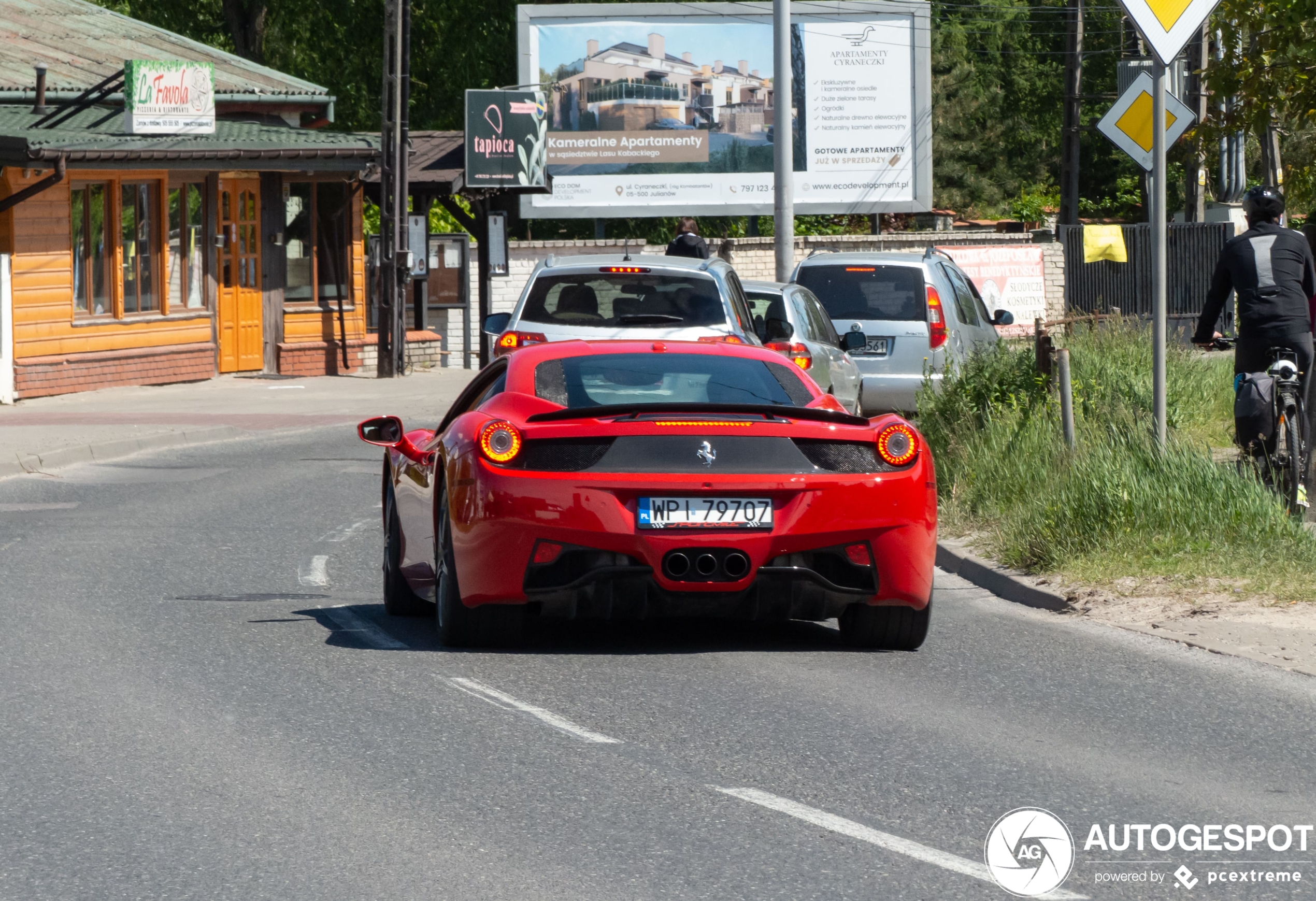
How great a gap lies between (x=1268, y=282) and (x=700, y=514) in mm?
4920

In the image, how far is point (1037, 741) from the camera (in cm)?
682

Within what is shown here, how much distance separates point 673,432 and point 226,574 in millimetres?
4182

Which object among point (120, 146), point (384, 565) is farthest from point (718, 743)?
point (120, 146)

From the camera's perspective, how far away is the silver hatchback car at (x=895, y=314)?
759 inches

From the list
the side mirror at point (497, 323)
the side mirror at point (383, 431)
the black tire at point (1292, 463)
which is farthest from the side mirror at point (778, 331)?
the side mirror at point (383, 431)

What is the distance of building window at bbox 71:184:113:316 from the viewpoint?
1057 inches

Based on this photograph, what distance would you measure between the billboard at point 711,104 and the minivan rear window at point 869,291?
77.9ft

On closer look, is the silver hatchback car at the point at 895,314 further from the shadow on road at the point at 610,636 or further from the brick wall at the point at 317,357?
the brick wall at the point at 317,357

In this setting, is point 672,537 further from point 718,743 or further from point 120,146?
point 120,146

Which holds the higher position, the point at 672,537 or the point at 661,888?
the point at 672,537

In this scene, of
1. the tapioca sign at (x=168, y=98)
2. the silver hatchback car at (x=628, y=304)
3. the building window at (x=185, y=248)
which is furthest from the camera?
the building window at (x=185, y=248)

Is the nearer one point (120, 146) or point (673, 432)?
point (673, 432)

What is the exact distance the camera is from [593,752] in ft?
21.7

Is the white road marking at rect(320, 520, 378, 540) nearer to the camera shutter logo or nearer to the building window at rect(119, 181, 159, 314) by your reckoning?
the camera shutter logo
